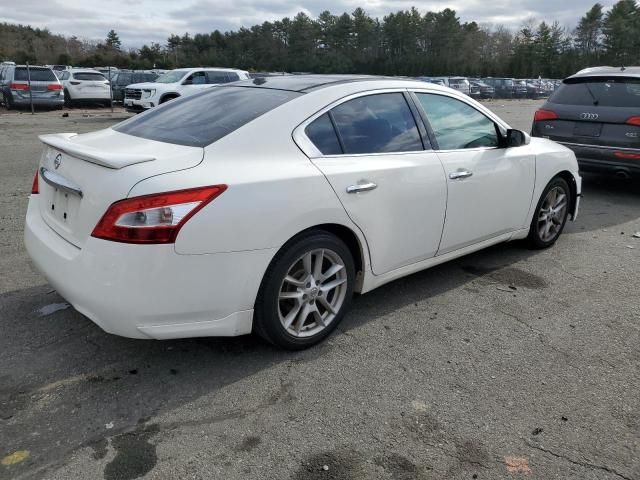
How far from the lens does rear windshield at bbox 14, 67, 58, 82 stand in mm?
20156

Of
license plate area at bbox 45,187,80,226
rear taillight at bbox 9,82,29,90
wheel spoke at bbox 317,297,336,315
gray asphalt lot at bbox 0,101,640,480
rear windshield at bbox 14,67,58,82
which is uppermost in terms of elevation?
rear windshield at bbox 14,67,58,82

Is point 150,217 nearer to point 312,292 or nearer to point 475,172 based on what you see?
point 312,292

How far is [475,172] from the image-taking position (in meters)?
4.07

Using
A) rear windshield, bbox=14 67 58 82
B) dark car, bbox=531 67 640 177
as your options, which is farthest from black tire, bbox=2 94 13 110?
dark car, bbox=531 67 640 177

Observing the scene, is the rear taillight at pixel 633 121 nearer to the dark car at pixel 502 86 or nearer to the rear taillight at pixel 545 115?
the rear taillight at pixel 545 115

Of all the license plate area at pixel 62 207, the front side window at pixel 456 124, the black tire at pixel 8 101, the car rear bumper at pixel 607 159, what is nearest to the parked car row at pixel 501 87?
the black tire at pixel 8 101

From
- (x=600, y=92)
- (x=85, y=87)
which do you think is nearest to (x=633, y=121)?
(x=600, y=92)

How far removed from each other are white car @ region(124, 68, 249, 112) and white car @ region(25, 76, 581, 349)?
593 inches

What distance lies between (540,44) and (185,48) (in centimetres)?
5218

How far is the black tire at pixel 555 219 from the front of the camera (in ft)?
16.3

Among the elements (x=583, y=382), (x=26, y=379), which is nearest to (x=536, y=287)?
(x=583, y=382)

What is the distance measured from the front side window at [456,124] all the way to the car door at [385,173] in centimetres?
17

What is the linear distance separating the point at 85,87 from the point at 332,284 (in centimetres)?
2239

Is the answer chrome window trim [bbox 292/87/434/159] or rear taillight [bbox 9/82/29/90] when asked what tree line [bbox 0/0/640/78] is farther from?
chrome window trim [bbox 292/87/434/159]
